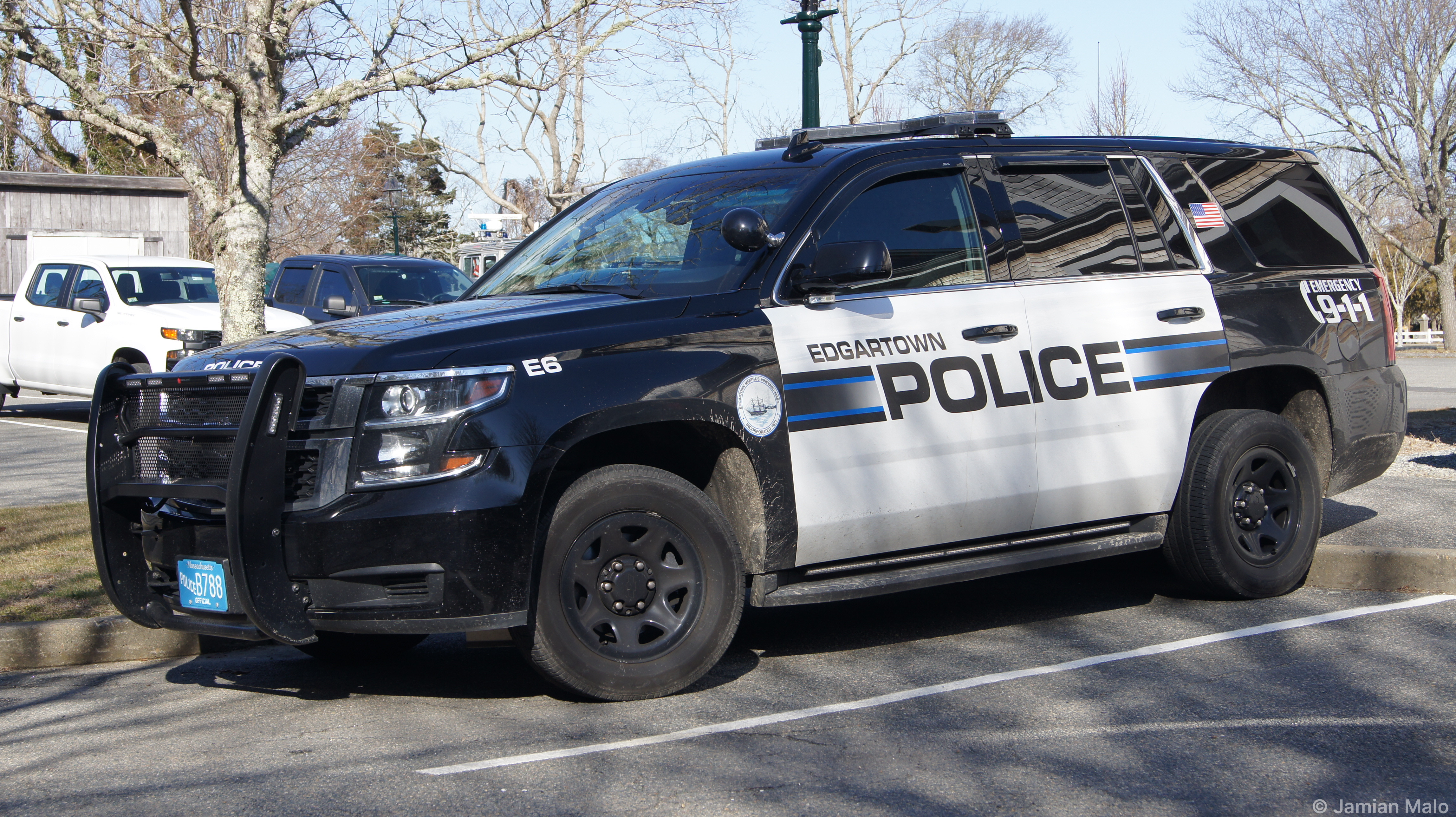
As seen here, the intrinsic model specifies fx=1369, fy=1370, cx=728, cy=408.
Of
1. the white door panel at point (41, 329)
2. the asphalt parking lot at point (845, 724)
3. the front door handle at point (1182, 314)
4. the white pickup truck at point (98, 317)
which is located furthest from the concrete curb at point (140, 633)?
the white door panel at point (41, 329)

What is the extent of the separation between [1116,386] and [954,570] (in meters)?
1.12

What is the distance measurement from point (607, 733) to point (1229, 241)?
3824 millimetres

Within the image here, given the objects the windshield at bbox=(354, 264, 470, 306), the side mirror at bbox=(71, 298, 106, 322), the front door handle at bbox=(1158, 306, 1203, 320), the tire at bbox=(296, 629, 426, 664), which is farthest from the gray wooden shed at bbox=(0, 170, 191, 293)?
the front door handle at bbox=(1158, 306, 1203, 320)

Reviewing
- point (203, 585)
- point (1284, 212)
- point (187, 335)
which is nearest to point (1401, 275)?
point (1284, 212)

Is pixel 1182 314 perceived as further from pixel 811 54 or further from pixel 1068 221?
pixel 811 54

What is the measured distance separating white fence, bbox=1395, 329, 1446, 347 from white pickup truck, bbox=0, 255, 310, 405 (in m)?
49.8

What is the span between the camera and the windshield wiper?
17.0 feet

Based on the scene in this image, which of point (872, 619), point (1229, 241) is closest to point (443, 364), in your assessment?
point (872, 619)

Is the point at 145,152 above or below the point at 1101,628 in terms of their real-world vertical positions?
above

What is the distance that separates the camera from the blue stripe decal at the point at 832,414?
16.5 feet

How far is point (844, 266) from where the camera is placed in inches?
197

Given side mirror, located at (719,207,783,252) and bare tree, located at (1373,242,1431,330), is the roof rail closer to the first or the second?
side mirror, located at (719,207,783,252)

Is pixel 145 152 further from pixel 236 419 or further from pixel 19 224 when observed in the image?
pixel 19 224

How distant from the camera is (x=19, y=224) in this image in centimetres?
2419
